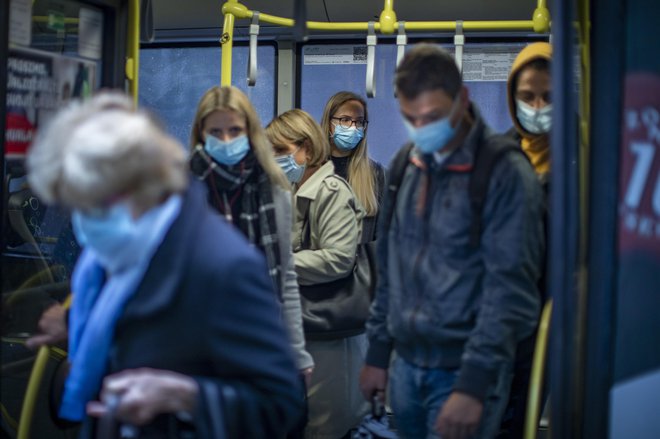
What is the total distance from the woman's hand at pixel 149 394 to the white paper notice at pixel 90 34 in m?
1.93

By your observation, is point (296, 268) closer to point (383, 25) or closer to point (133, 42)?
point (133, 42)

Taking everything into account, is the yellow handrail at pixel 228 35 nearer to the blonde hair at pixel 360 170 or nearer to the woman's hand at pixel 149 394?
the blonde hair at pixel 360 170

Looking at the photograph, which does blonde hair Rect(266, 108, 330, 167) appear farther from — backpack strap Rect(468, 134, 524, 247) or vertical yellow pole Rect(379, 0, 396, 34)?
backpack strap Rect(468, 134, 524, 247)

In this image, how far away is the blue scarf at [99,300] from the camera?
74.6 inches

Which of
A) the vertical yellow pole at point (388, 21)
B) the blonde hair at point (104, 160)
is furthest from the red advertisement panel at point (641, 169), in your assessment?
the vertical yellow pole at point (388, 21)

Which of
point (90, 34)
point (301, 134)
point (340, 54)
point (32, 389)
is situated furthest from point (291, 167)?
point (340, 54)

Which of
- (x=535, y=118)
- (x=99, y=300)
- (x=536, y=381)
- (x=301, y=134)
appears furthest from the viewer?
(x=301, y=134)

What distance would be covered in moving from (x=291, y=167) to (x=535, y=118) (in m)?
1.20

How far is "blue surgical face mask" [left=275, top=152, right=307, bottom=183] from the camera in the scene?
4.04m

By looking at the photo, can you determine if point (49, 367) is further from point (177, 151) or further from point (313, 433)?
point (177, 151)

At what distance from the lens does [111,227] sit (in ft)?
6.10

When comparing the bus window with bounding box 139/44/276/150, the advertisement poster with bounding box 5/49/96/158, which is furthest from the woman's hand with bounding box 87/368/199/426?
the bus window with bounding box 139/44/276/150

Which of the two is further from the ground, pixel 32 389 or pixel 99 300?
pixel 99 300

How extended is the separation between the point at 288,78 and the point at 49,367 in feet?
10.3
